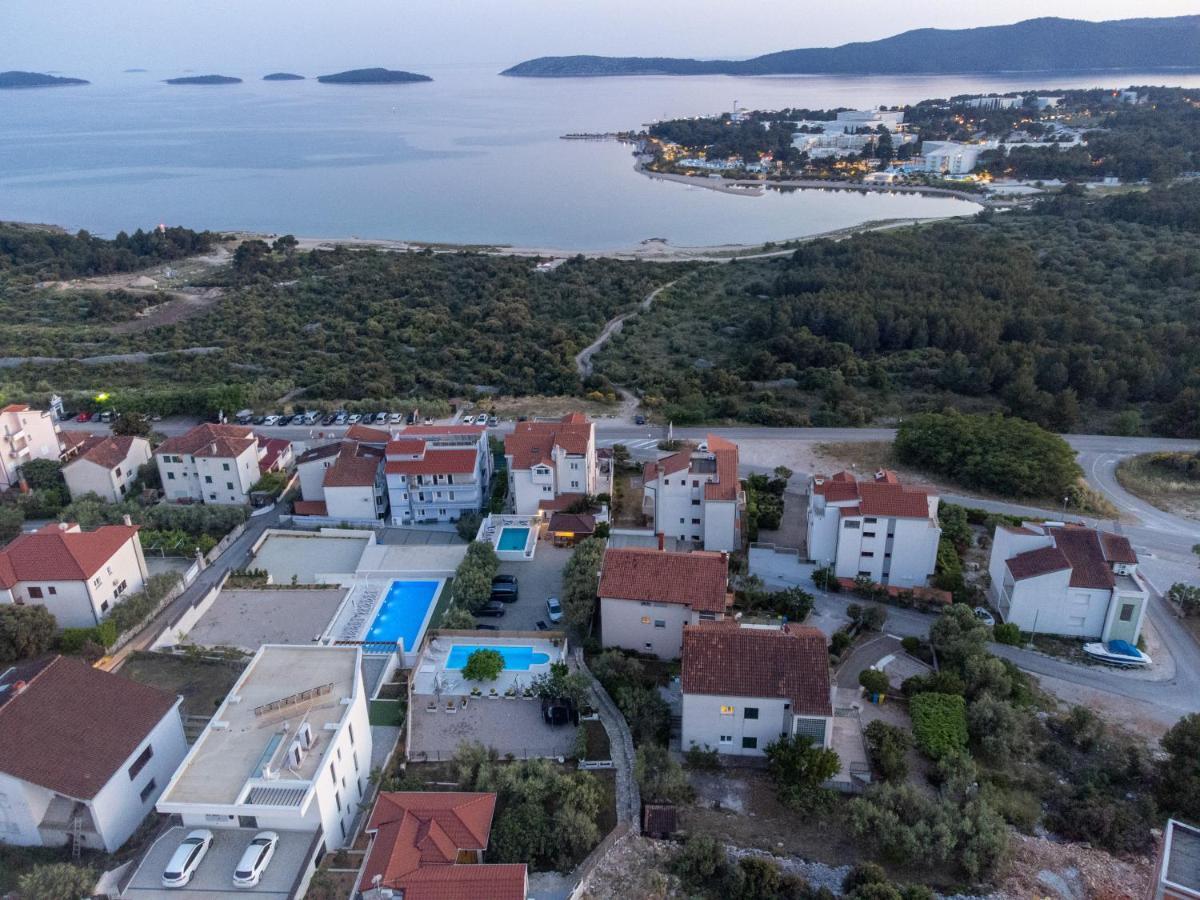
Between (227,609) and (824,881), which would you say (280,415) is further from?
(824,881)

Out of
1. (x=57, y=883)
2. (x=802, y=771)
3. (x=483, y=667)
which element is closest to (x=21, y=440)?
(x=483, y=667)

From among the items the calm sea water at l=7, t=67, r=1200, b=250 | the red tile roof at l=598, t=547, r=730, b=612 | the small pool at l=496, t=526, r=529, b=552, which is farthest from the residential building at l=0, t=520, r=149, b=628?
the calm sea water at l=7, t=67, r=1200, b=250

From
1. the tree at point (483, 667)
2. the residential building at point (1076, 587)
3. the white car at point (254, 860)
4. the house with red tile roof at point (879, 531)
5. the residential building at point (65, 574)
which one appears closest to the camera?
the white car at point (254, 860)

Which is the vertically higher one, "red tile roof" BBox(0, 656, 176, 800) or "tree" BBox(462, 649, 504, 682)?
"red tile roof" BBox(0, 656, 176, 800)

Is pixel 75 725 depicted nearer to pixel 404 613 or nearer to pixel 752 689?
pixel 404 613

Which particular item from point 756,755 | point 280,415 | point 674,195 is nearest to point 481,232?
point 674,195

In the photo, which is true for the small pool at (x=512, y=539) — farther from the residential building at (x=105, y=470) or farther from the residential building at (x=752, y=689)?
the residential building at (x=105, y=470)

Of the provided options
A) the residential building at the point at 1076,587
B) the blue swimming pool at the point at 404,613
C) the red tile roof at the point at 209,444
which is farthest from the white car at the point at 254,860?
the residential building at the point at 1076,587

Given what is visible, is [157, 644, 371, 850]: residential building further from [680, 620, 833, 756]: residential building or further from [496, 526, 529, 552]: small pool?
[496, 526, 529, 552]: small pool
